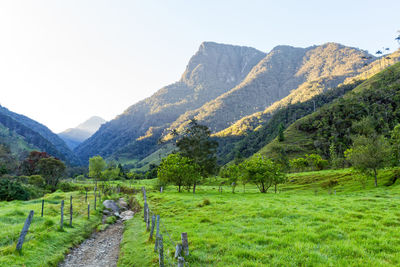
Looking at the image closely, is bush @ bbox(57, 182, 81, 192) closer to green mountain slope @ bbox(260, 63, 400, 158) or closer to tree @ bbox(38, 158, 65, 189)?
tree @ bbox(38, 158, 65, 189)

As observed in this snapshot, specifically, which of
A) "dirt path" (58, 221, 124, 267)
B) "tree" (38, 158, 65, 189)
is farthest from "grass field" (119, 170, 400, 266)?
"tree" (38, 158, 65, 189)

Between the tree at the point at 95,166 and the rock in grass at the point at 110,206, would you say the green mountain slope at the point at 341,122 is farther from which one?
the rock in grass at the point at 110,206

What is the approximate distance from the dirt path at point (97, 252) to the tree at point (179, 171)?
28.1m

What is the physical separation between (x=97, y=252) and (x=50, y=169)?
9938cm

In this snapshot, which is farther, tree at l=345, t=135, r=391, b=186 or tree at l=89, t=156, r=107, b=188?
tree at l=89, t=156, r=107, b=188

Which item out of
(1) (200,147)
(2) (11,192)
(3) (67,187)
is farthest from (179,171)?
(3) (67,187)

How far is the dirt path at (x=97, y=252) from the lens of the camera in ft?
58.2

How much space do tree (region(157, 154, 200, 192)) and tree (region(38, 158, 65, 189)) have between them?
69.6 metres

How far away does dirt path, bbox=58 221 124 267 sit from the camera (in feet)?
58.2

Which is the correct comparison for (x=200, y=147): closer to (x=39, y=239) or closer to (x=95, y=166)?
(x=39, y=239)

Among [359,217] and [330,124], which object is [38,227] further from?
[330,124]

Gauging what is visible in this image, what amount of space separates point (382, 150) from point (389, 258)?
52.0 metres

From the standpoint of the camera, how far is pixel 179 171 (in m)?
54.8

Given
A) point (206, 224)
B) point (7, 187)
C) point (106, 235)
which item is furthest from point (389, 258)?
point (7, 187)
